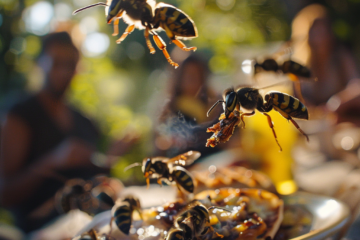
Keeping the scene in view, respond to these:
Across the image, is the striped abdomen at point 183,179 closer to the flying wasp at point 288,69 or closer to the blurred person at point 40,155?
the flying wasp at point 288,69

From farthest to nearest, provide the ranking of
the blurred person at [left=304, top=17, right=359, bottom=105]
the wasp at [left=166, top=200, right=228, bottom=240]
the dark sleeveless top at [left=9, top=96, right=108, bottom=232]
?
the blurred person at [left=304, top=17, right=359, bottom=105], the dark sleeveless top at [left=9, top=96, right=108, bottom=232], the wasp at [left=166, top=200, right=228, bottom=240]

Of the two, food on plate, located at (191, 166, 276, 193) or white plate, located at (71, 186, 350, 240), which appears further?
food on plate, located at (191, 166, 276, 193)

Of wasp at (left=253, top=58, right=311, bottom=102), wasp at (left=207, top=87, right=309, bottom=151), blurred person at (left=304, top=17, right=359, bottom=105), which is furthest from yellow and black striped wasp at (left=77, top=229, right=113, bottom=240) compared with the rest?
blurred person at (left=304, top=17, right=359, bottom=105)

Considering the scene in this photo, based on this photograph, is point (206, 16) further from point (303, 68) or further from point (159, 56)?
point (159, 56)

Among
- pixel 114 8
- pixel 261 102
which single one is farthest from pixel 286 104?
pixel 114 8

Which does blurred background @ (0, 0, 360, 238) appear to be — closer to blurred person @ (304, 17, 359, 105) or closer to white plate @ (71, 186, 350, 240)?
blurred person @ (304, 17, 359, 105)

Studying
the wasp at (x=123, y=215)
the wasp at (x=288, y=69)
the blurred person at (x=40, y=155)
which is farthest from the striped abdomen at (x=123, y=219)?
the blurred person at (x=40, y=155)

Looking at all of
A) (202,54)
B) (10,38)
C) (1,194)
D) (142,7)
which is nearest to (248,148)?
(202,54)
